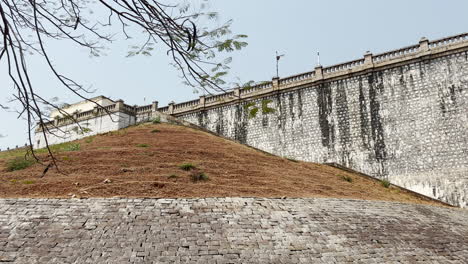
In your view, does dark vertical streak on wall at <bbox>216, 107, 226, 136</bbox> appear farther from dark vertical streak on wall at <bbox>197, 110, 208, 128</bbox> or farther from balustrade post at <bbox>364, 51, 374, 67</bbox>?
balustrade post at <bbox>364, 51, 374, 67</bbox>

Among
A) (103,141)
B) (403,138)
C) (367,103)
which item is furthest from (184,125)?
(403,138)

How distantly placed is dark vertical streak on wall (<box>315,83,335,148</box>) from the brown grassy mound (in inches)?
140

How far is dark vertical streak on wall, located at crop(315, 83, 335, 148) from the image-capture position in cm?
2405

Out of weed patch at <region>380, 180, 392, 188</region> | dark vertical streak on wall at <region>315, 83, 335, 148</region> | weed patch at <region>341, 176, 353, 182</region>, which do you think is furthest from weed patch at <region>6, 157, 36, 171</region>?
weed patch at <region>380, 180, 392, 188</region>

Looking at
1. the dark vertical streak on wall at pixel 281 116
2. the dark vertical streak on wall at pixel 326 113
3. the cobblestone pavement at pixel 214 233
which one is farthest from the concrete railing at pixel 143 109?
the cobblestone pavement at pixel 214 233

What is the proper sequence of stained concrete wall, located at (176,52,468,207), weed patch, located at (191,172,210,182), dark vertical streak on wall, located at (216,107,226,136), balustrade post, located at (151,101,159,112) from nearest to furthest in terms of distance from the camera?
1. weed patch, located at (191,172,210,182)
2. stained concrete wall, located at (176,52,468,207)
3. dark vertical streak on wall, located at (216,107,226,136)
4. balustrade post, located at (151,101,159,112)

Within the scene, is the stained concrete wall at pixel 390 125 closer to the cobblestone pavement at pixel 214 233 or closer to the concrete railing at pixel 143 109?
the cobblestone pavement at pixel 214 233

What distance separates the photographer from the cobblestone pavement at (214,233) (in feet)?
29.5

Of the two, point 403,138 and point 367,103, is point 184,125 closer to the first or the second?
point 367,103

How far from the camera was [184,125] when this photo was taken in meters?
26.9

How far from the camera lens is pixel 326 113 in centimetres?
2453

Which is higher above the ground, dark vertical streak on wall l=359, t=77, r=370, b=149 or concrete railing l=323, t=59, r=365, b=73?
concrete railing l=323, t=59, r=365, b=73

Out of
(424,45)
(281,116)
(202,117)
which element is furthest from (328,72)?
(202,117)

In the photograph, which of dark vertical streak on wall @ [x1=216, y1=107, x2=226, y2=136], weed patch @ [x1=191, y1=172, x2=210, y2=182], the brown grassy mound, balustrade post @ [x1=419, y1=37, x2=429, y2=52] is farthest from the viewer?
dark vertical streak on wall @ [x1=216, y1=107, x2=226, y2=136]
